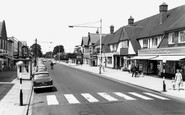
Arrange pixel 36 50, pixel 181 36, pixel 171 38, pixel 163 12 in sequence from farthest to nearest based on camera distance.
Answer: pixel 36 50, pixel 163 12, pixel 171 38, pixel 181 36

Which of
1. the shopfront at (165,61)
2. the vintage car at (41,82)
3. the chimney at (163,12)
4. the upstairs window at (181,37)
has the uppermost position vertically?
the chimney at (163,12)

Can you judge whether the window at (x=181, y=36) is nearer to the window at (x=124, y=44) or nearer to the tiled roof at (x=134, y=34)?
the tiled roof at (x=134, y=34)

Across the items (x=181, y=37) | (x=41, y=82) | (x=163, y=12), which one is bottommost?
(x=41, y=82)

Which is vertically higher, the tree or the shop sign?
the tree

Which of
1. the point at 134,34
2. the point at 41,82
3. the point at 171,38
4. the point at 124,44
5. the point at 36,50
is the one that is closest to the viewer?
the point at 41,82

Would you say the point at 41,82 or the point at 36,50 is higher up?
the point at 36,50

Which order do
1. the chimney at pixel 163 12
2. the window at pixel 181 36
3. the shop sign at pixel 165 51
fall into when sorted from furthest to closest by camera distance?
1. the chimney at pixel 163 12
2. the window at pixel 181 36
3. the shop sign at pixel 165 51

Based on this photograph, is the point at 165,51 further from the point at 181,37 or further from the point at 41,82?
the point at 41,82

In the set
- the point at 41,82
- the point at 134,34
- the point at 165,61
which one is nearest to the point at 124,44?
the point at 134,34

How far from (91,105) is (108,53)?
1461 inches

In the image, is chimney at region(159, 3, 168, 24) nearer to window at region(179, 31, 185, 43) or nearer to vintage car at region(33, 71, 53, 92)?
window at region(179, 31, 185, 43)

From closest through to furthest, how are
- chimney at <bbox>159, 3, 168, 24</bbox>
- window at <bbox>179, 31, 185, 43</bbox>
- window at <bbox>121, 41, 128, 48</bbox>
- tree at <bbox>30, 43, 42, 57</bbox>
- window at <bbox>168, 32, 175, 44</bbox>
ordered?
window at <bbox>179, 31, 185, 43</bbox>, window at <bbox>168, 32, 175, 44</bbox>, chimney at <bbox>159, 3, 168, 24</bbox>, window at <bbox>121, 41, 128, 48</bbox>, tree at <bbox>30, 43, 42, 57</bbox>

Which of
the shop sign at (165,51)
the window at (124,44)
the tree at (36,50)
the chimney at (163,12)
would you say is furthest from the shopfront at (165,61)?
the tree at (36,50)

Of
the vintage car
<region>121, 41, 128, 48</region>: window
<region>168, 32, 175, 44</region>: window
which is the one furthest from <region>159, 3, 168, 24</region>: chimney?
the vintage car
